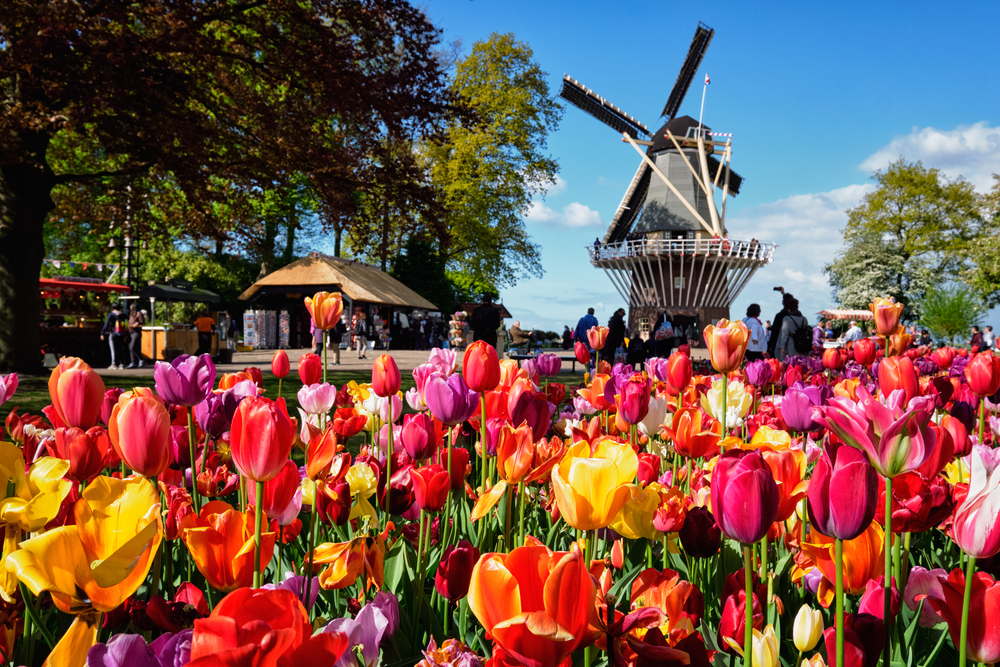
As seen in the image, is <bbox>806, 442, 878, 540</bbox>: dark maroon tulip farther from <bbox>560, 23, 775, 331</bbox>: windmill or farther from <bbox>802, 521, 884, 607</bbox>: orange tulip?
<bbox>560, 23, 775, 331</bbox>: windmill

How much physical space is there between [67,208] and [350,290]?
10.6m

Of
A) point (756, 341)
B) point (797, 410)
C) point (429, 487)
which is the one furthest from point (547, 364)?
point (756, 341)

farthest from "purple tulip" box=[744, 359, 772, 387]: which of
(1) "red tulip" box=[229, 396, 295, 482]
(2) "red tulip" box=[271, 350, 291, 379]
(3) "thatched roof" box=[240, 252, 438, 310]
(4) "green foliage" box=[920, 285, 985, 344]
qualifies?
(4) "green foliage" box=[920, 285, 985, 344]

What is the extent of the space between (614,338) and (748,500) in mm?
10150

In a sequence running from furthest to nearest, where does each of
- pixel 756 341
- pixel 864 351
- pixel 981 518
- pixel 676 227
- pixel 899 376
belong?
pixel 676 227 < pixel 756 341 < pixel 864 351 < pixel 899 376 < pixel 981 518

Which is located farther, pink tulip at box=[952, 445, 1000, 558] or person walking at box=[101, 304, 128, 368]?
person walking at box=[101, 304, 128, 368]

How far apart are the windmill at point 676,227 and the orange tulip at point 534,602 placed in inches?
1070

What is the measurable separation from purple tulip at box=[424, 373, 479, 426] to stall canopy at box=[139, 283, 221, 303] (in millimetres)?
18575

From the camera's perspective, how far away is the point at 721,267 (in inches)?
1192

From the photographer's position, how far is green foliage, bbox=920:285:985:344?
2718 centimetres

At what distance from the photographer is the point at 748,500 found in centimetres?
82

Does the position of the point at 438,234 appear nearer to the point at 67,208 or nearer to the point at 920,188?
the point at 67,208

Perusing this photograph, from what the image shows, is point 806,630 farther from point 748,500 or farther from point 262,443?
point 262,443

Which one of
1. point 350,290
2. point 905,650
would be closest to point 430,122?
point 905,650
